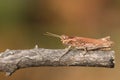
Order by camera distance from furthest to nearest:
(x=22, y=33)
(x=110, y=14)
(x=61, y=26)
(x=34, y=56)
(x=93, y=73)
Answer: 1. (x=110, y=14)
2. (x=61, y=26)
3. (x=22, y=33)
4. (x=93, y=73)
5. (x=34, y=56)

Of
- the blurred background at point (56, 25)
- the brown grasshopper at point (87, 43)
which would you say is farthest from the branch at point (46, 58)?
the blurred background at point (56, 25)

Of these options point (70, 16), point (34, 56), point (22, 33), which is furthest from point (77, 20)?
point (34, 56)

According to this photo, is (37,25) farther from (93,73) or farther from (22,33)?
(93,73)

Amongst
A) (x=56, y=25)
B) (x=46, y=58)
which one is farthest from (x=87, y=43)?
(x=56, y=25)

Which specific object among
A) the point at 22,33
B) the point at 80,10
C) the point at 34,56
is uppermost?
the point at 80,10

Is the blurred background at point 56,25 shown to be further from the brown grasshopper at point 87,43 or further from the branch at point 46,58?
the branch at point 46,58

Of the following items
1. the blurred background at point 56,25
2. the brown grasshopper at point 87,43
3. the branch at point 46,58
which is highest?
the blurred background at point 56,25

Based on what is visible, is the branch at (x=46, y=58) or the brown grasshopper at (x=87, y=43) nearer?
the branch at (x=46, y=58)
